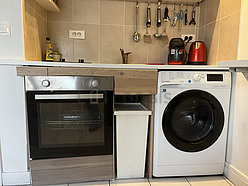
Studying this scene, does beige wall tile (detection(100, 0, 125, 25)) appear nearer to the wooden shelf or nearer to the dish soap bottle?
the wooden shelf

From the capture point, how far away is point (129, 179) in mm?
1370

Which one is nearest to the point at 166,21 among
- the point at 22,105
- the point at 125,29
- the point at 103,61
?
the point at 125,29

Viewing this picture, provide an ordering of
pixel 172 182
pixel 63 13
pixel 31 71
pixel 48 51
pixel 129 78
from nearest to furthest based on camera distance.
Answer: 1. pixel 31 71
2. pixel 129 78
3. pixel 172 182
4. pixel 48 51
5. pixel 63 13

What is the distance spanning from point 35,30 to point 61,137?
981 mm

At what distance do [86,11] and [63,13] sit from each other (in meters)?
0.25

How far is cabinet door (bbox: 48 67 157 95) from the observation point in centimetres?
118

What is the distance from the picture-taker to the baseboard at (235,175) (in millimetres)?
1265

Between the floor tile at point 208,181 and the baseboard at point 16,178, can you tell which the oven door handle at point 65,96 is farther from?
the floor tile at point 208,181

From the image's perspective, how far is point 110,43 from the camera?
74.9 inches

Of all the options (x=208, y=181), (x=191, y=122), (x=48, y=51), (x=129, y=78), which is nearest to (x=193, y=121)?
(x=191, y=122)

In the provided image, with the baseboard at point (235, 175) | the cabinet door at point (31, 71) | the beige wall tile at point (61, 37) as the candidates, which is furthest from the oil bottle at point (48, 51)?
the baseboard at point (235, 175)

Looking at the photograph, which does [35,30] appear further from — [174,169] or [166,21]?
[174,169]

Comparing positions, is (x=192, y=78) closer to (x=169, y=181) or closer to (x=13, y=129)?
(x=169, y=181)

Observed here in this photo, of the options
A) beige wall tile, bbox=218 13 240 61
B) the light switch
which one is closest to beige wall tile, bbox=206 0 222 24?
beige wall tile, bbox=218 13 240 61
